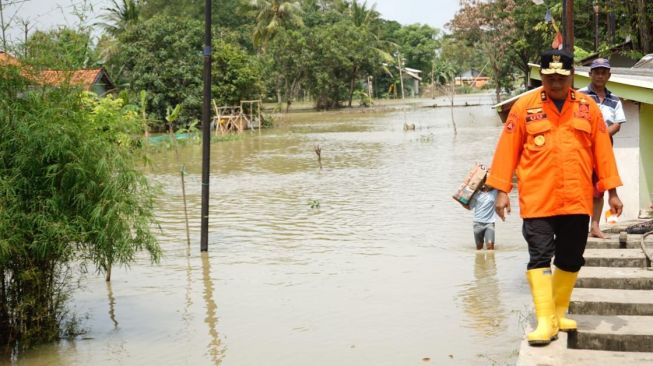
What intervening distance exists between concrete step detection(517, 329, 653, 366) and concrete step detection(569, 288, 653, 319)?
30.3 inches

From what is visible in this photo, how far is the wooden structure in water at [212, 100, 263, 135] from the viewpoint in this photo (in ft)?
139

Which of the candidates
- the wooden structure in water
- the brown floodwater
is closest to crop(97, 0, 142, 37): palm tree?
the wooden structure in water

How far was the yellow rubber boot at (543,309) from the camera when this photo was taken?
5.25 meters

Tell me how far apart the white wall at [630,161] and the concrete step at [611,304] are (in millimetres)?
4457

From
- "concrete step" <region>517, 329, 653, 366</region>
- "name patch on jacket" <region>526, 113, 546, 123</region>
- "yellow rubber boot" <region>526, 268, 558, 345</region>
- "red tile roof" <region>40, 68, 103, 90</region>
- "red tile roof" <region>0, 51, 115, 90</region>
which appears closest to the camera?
"concrete step" <region>517, 329, 653, 366</region>

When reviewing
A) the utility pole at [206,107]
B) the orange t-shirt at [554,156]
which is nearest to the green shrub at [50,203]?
the utility pole at [206,107]

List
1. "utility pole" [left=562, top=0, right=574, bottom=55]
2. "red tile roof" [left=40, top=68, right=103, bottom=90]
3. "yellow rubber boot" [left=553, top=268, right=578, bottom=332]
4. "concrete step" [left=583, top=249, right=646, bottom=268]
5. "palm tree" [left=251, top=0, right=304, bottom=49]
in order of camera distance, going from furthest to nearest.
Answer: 1. "palm tree" [left=251, top=0, right=304, bottom=49]
2. "utility pole" [left=562, top=0, right=574, bottom=55]
3. "red tile roof" [left=40, top=68, right=103, bottom=90]
4. "concrete step" [left=583, top=249, right=646, bottom=268]
5. "yellow rubber boot" [left=553, top=268, right=578, bottom=332]

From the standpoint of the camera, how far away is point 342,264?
11.8 m

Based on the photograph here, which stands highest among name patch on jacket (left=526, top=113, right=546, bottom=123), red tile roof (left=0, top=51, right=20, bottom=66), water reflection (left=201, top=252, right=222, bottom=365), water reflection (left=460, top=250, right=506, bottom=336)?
red tile roof (left=0, top=51, right=20, bottom=66)

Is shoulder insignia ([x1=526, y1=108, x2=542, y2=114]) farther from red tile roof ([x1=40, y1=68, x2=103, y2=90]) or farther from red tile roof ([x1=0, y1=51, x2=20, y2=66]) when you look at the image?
red tile roof ([x1=0, y1=51, x2=20, y2=66])

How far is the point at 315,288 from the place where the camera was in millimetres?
10438

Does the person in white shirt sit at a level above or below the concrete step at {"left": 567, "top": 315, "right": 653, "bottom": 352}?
above

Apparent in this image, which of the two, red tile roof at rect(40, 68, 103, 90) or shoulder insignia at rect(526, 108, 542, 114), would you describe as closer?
shoulder insignia at rect(526, 108, 542, 114)

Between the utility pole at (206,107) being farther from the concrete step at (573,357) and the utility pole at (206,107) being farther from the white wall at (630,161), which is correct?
the concrete step at (573,357)
